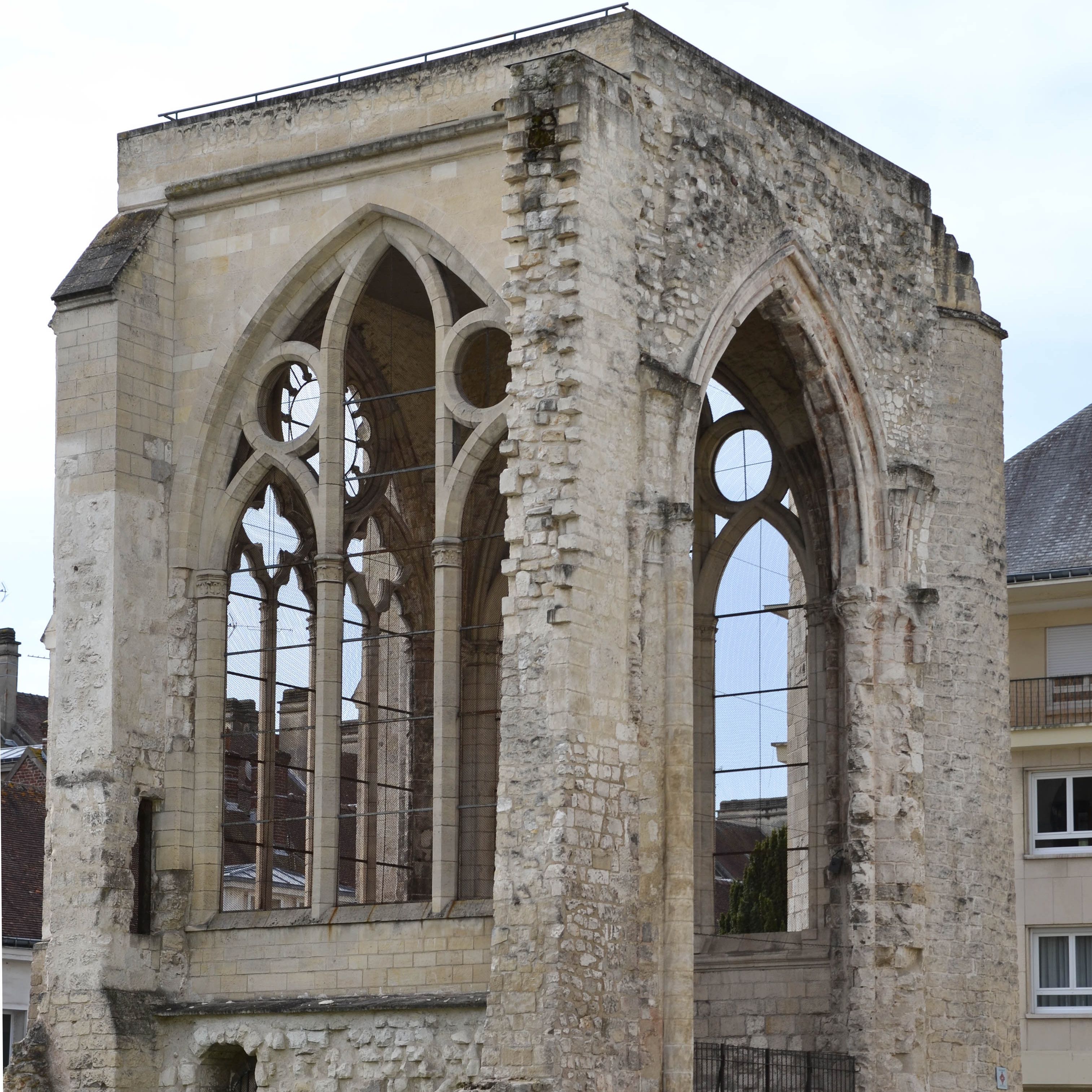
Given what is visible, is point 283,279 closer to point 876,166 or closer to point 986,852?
point 876,166

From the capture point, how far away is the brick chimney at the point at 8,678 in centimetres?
3338

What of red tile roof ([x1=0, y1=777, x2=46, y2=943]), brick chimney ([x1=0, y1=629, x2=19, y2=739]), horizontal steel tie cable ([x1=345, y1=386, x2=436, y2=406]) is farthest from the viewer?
brick chimney ([x1=0, y1=629, x2=19, y2=739])

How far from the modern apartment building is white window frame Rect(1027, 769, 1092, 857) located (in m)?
0.01

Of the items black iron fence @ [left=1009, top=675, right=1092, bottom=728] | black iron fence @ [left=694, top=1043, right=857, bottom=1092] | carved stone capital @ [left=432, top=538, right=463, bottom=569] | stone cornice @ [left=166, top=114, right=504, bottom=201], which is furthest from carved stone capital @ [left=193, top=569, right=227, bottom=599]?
black iron fence @ [left=1009, top=675, right=1092, bottom=728]

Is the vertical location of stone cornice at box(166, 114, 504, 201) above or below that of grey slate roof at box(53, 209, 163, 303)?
above

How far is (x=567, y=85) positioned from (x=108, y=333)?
4.96 meters

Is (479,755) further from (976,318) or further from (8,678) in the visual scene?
(8,678)

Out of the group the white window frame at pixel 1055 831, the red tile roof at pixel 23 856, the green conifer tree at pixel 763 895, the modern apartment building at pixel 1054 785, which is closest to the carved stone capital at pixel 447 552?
the red tile roof at pixel 23 856

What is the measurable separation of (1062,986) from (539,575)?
1248 cm

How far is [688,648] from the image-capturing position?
671 inches

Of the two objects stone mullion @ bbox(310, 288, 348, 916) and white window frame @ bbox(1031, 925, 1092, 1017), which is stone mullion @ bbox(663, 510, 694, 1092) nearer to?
stone mullion @ bbox(310, 288, 348, 916)

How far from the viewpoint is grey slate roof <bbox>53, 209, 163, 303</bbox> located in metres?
19.6

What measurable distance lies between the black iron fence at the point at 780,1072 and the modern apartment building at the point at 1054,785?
634 centimetres

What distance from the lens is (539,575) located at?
1641 centimetres
